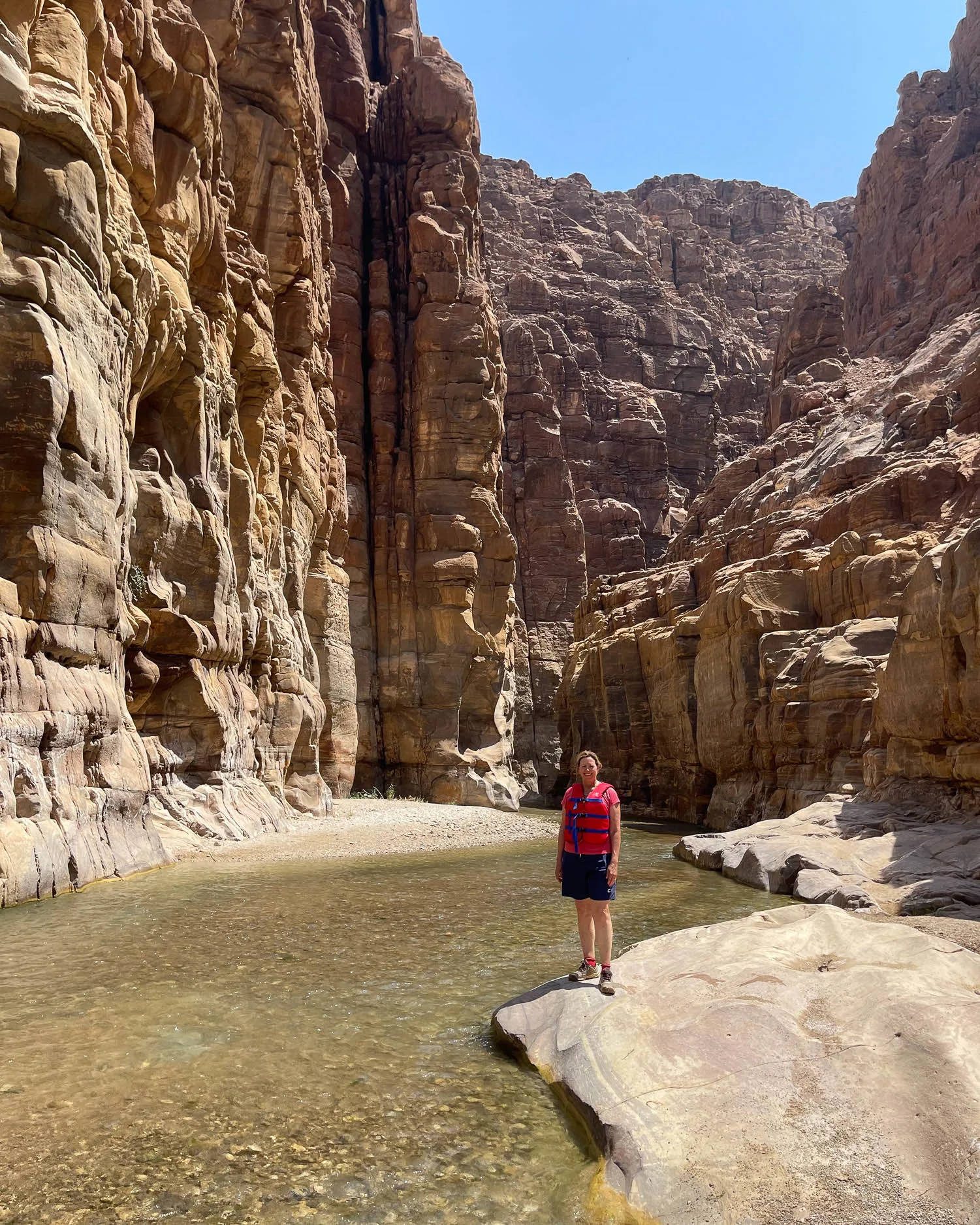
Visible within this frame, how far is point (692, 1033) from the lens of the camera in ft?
17.9

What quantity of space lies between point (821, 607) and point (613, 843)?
2754cm

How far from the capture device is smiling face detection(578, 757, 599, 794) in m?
7.45

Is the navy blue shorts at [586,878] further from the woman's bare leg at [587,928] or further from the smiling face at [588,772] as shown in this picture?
the smiling face at [588,772]

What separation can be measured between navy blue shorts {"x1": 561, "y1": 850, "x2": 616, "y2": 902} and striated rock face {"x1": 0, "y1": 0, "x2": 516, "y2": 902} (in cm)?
752

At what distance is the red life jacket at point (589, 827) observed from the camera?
23.6 ft

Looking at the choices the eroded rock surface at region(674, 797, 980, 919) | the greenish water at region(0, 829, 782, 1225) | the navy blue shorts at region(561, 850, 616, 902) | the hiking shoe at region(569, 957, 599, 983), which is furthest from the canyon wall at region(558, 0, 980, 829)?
the hiking shoe at region(569, 957, 599, 983)

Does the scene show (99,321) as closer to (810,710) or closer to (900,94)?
(810,710)

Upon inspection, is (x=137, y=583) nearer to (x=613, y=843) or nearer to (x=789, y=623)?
(x=613, y=843)

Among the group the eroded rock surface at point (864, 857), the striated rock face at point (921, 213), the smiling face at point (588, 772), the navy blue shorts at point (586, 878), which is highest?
the striated rock face at point (921, 213)

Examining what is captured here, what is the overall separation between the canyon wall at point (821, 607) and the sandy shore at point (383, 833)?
8.33 metres

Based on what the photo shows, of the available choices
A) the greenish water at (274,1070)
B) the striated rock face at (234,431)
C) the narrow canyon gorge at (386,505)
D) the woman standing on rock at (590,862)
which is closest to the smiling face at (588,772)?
the woman standing on rock at (590,862)

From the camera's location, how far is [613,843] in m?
7.23

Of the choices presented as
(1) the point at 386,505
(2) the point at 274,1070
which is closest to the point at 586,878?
(2) the point at 274,1070

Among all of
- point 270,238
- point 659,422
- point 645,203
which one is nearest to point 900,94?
point 645,203
